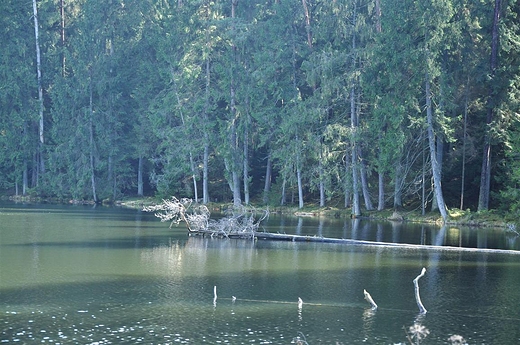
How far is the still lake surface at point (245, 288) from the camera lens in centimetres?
1997

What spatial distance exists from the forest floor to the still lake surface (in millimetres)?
4745

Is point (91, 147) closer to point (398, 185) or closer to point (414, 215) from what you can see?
point (398, 185)

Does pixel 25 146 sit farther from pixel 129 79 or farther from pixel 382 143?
pixel 382 143

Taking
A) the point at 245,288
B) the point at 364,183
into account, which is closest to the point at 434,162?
the point at 364,183

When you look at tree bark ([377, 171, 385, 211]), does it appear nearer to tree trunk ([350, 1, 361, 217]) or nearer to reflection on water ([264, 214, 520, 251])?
tree trunk ([350, 1, 361, 217])

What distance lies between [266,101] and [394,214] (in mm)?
16643

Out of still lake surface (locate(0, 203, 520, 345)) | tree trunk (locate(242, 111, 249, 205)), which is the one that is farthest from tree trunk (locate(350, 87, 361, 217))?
still lake surface (locate(0, 203, 520, 345))

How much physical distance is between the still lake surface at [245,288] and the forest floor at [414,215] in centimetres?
475

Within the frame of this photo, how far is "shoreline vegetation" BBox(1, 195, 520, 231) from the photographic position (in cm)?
4669

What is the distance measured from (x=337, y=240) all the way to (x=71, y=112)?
4372 cm

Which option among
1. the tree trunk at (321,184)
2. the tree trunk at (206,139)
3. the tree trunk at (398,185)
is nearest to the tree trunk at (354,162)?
the tree trunk at (321,184)

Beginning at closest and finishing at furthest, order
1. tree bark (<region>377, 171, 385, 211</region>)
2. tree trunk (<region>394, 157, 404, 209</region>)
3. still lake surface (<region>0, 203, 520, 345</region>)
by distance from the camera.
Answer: still lake surface (<region>0, 203, 520, 345</region>)
tree trunk (<region>394, 157, 404, 209</region>)
tree bark (<region>377, 171, 385, 211</region>)

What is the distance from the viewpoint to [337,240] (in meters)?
37.2

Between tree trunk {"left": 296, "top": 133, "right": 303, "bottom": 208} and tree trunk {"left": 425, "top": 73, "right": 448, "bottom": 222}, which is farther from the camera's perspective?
tree trunk {"left": 296, "top": 133, "right": 303, "bottom": 208}
